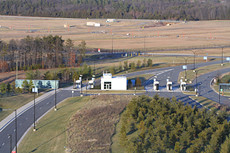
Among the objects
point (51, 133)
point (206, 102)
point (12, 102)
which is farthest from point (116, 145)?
point (12, 102)

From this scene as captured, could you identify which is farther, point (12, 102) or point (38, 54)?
point (38, 54)

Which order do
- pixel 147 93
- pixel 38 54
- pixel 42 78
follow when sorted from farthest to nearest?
1. pixel 38 54
2. pixel 42 78
3. pixel 147 93

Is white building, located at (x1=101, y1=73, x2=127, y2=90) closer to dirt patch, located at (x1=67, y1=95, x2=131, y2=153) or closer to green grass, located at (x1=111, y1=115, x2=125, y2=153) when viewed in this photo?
dirt patch, located at (x1=67, y1=95, x2=131, y2=153)

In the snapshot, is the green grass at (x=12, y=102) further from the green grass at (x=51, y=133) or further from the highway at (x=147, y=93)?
the green grass at (x=51, y=133)

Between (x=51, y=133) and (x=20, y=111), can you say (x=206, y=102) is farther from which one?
(x=20, y=111)

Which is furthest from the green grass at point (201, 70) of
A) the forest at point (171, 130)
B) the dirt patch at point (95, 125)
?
the forest at point (171, 130)

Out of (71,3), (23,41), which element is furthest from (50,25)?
(23,41)
